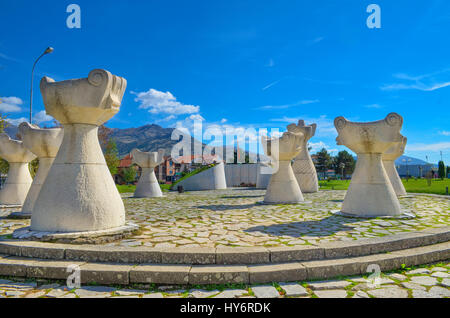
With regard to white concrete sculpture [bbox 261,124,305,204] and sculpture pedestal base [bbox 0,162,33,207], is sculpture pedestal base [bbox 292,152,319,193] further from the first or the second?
sculpture pedestal base [bbox 0,162,33,207]

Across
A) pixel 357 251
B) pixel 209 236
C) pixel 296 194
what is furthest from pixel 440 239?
pixel 296 194

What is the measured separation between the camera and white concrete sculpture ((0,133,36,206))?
980 cm

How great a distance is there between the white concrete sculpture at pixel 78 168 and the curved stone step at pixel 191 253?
0.55 metres

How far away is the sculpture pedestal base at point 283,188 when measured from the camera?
34.5ft

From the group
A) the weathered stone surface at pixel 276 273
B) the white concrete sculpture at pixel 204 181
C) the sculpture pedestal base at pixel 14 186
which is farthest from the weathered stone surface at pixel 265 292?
the white concrete sculpture at pixel 204 181

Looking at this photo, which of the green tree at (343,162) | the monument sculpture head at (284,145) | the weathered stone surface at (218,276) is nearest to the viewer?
the weathered stone surface at (218,276)

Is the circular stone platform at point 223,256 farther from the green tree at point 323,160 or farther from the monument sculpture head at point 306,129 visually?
the green tree at point 323,160

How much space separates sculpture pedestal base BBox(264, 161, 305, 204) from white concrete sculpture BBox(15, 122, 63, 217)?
7418 millimetres

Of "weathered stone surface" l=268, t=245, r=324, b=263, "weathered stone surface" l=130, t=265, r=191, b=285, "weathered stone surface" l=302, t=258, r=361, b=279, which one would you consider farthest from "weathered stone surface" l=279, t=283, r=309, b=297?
"weathered stone surface" l=130, t=265, r=191, b=285

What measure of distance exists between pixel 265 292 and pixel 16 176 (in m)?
10.9

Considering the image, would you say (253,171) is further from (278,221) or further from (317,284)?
(317,284)

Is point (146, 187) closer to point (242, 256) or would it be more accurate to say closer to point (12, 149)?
point (12, 149)

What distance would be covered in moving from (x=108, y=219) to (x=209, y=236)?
1886 mm
